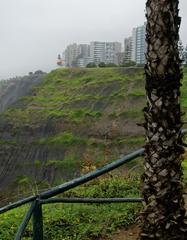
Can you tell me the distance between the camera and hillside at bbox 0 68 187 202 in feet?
97.8

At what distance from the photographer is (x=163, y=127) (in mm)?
3520

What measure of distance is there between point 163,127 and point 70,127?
32.5 m

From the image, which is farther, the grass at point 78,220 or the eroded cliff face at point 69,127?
the eroded cliff face at point 69,127

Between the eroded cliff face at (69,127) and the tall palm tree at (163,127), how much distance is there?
22.1 metres

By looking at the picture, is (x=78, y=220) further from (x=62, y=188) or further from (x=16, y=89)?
(x=16, y=89)

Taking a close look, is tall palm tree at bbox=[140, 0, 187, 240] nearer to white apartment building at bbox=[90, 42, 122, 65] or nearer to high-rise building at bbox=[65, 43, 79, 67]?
white apartment building at bbox=[90, 42, 122, 65]

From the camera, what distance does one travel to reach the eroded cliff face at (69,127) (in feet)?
97.5

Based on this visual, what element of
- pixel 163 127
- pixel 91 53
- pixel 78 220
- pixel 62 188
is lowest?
pixel 91 53

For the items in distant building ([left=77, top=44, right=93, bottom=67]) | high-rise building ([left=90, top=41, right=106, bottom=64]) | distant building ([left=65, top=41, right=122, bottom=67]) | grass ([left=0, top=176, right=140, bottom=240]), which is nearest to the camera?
grass ([left=0, top=176, right=140, bottom=240])

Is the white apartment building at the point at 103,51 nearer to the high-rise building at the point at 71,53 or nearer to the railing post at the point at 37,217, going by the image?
the high-rise building at the point at 71,53

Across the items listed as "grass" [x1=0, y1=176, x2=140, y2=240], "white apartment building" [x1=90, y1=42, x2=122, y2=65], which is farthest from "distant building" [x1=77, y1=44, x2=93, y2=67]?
"grass" [x1=0, y1=176, x2=140, y2=240]

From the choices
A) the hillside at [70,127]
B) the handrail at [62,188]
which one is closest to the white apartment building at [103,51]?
the hillside at [70,127]

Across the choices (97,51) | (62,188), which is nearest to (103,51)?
(97,51)

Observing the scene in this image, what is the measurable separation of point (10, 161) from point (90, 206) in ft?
89.2
